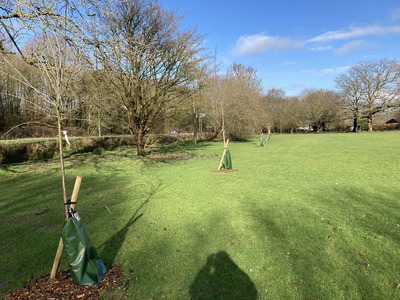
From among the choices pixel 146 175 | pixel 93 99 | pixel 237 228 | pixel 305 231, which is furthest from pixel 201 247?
pixel 93 99

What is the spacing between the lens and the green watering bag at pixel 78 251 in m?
3.14

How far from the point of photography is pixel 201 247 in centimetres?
427

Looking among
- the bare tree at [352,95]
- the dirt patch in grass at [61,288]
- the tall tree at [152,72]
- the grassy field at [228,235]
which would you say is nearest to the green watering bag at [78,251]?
the dirt patch in grass at [61,288]

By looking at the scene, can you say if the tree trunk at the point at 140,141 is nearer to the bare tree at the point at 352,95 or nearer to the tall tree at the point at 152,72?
the tall tree at the point at 152,72

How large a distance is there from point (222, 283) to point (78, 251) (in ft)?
5.49

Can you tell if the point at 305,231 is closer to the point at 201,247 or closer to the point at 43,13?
the point at 201,247

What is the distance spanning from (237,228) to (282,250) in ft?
3.42

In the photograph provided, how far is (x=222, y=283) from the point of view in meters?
3.34

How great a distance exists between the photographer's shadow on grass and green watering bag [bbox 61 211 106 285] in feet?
3.91

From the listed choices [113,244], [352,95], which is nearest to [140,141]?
[113,244]

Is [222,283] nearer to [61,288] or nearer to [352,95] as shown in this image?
[61,288]

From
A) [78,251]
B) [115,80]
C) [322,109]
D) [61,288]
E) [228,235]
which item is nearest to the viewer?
[78,251]

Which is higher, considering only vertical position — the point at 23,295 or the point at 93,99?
the point at 93,99

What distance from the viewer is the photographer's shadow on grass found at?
3.13 m
